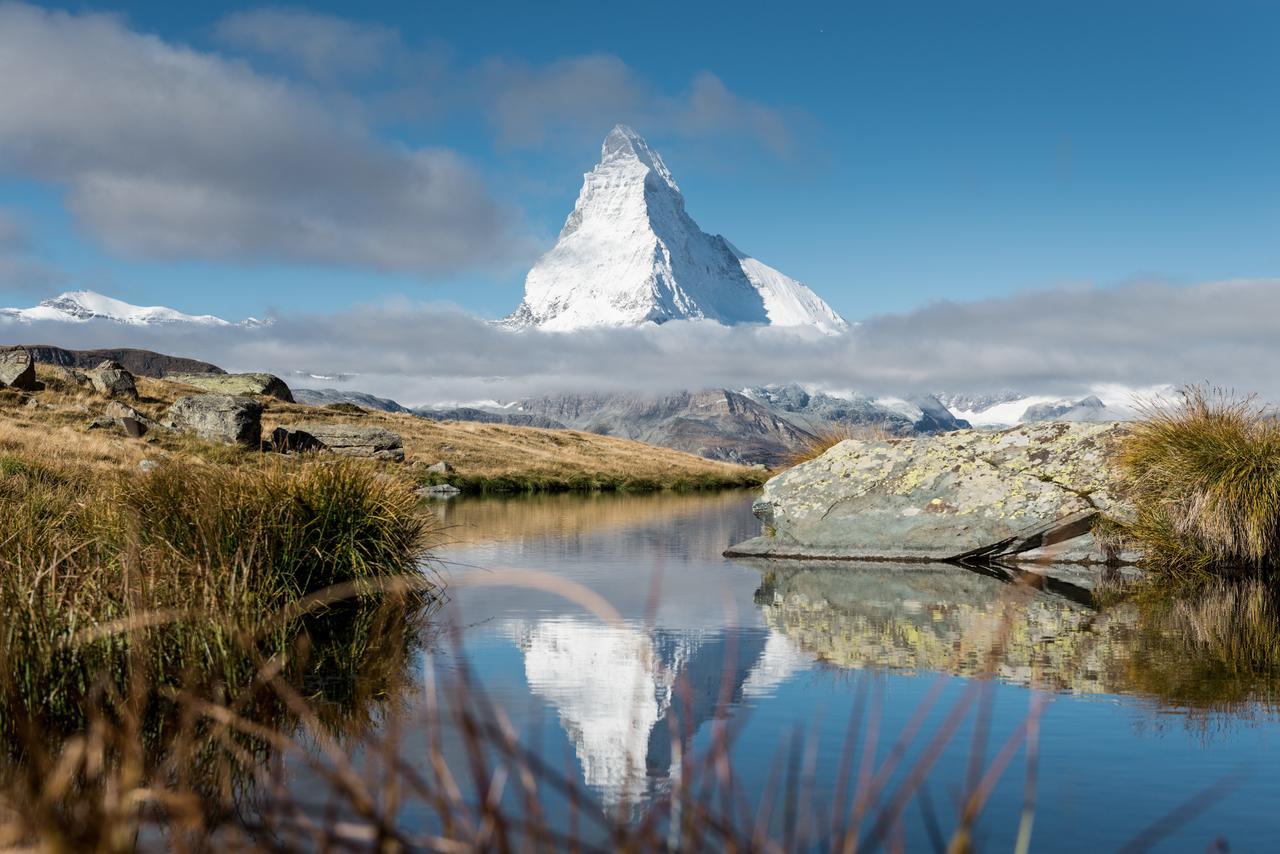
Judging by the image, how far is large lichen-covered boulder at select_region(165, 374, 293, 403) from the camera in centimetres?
7219

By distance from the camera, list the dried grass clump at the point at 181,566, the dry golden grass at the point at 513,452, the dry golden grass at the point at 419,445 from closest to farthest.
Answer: the dried grass clump at the point at 181,566 < the dry golden grass at the point at 419,445 < the dry golden grass at the point at 513,452

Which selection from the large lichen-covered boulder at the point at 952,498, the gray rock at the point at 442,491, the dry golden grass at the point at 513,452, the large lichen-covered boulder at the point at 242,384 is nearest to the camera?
the large lichen-covered boulder at the point at 952,498

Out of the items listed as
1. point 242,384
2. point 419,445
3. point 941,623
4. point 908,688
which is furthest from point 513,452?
point 908,688

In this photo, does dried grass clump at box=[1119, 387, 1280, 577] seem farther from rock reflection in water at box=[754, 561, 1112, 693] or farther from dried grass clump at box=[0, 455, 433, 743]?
dried grass clump at box=[0, 455, 433, 743]

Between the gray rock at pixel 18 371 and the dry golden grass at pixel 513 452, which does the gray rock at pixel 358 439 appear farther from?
the gray rock at pixel 18 371

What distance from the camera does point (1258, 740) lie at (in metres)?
5.66

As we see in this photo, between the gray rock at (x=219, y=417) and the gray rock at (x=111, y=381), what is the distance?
23.7 ft

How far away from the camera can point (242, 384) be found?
72.9m

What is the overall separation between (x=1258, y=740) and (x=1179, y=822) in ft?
5.08

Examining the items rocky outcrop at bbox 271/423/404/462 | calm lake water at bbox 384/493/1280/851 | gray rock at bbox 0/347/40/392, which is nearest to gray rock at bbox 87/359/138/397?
gray rock at bbox 0/347/40/392

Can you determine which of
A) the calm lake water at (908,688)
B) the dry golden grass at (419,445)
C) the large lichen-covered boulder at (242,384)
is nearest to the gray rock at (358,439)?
the dry golden grass at (419,445)

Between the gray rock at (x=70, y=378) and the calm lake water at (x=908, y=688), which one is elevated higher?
the gray rock at (x=70, y=378)

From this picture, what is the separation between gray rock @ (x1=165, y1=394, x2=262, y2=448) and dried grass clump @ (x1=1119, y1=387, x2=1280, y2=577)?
34.5m

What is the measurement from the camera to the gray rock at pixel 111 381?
49312mm
